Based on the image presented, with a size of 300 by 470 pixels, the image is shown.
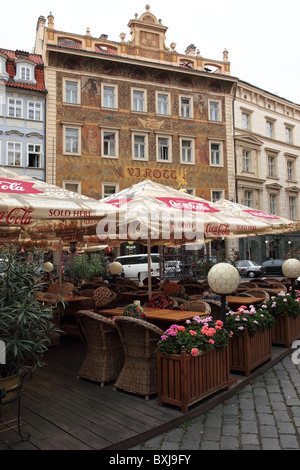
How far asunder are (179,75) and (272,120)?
11.7 metres

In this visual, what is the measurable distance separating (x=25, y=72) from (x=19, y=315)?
1043 inches

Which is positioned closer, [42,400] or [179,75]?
[42,400]

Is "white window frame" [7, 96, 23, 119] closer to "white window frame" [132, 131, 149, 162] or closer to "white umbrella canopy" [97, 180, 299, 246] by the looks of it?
"white window frame" [132, 131, 149, 162]

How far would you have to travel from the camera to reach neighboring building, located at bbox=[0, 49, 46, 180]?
81.0 feet

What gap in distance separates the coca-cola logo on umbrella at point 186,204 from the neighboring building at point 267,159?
81.0 ft

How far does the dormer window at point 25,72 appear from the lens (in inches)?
1010

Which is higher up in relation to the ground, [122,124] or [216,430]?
[122,124]

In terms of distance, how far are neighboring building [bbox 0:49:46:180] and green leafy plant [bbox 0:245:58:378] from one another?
889 inches

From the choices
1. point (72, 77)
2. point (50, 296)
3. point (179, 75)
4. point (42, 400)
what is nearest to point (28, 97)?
point (72, 77)

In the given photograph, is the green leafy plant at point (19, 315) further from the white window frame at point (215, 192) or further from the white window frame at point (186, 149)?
the white window frame at point (215, 192)

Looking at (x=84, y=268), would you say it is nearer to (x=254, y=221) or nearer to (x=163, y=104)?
(x=254, y=221)

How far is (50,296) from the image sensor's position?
7762 millimetres

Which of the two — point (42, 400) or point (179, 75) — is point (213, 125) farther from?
point (42, 400)

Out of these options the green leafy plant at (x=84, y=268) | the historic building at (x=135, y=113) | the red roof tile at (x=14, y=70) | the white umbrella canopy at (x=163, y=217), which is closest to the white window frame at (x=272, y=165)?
the historic building at (x=135, y=113)
